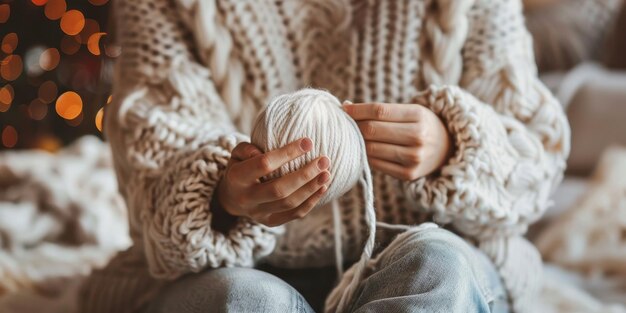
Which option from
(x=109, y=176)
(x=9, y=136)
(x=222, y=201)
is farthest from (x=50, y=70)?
(x=222, y=201)

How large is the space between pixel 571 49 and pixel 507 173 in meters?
1.08

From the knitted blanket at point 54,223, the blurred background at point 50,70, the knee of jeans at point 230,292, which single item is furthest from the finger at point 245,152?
the blurred background at point 50,70

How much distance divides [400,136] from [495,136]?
4.7 inches

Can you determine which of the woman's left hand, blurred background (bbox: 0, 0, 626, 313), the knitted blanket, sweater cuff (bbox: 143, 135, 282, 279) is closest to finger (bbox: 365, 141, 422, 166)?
the woman's left hand

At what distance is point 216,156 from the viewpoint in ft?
2.23

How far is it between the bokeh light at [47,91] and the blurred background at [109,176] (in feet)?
0.05

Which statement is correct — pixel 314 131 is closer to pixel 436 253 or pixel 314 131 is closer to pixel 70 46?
pixel 436 253

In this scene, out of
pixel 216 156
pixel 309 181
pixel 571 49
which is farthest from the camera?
pixel 571 49

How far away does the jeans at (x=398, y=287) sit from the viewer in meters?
0.55

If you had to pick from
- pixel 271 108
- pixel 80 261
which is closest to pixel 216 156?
pixel 271 108

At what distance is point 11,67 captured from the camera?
228 centimetres

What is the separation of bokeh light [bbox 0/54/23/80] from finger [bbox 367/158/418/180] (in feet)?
6.25

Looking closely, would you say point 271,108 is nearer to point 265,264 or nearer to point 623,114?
point 265,264

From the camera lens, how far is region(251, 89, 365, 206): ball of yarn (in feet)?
1.89
